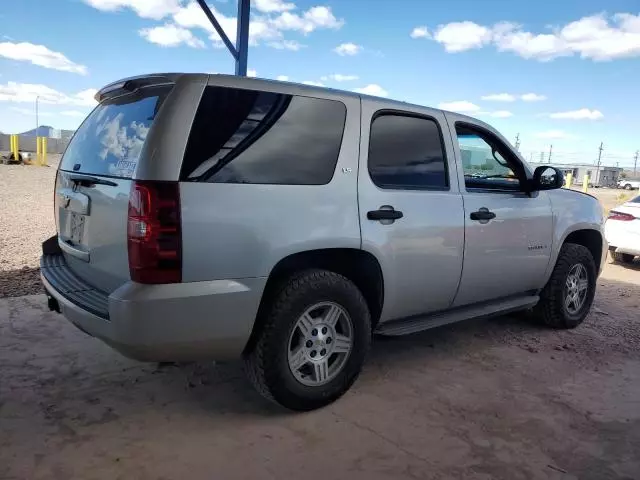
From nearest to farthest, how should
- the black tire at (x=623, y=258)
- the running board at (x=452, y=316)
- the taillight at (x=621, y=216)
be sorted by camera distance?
the running board at (x=452, y=316) → the taillight at (x=621, y=216) → the black tire at (x=623, y=258)

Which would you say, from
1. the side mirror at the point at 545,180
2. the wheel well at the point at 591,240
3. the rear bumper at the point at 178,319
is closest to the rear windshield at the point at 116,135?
the rear bumper at the point at 178,319

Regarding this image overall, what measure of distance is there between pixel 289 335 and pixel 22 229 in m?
7.69

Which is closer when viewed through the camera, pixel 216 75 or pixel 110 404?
pixel 216 75

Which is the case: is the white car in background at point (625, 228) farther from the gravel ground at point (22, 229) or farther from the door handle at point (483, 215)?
the gravel ground at point (22, 229)

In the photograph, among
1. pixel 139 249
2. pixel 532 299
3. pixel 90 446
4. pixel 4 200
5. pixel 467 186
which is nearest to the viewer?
pixel 139 249

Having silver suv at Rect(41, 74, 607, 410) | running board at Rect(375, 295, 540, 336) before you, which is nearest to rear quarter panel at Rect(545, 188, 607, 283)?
running board at Rect(375, 295, 540, 336)

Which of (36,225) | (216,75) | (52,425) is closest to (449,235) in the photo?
(216,75)

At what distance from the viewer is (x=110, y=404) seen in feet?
10.6

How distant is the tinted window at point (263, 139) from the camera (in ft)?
8.98

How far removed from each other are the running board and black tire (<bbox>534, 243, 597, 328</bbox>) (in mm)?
293

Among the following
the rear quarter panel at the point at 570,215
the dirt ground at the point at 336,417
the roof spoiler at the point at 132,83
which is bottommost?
the dirt ground at the point at 336,417

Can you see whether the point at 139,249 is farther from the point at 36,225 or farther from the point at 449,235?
the point at 36,225

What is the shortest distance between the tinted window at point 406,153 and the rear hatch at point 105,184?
1372mm

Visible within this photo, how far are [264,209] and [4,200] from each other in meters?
12.3
